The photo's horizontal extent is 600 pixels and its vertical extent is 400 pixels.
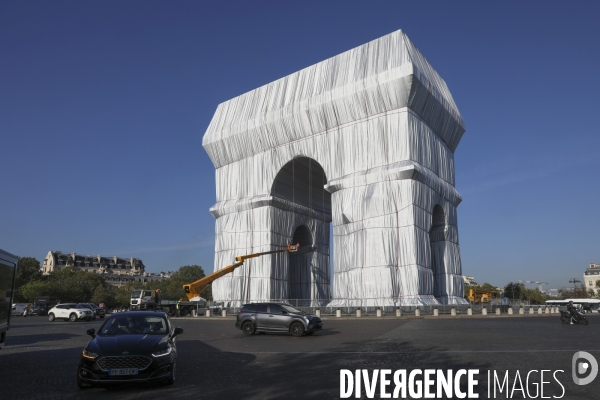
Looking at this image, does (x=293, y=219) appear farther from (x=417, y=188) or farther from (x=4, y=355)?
(x=4, y=355)

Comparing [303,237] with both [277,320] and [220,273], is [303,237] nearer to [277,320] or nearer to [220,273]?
[220,273]

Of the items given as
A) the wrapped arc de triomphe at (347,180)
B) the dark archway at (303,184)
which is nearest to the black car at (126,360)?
the wrapped arc de triomphe at (347,180)

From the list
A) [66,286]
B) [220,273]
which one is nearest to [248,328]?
[220,273]

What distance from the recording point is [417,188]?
126ft

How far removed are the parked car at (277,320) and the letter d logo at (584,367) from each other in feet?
33.5

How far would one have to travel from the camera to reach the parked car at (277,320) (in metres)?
20.3

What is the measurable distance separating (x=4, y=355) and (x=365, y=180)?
29.6m

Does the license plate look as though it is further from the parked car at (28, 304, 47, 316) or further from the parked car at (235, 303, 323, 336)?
the parked car at (28, 304, 47, 316)

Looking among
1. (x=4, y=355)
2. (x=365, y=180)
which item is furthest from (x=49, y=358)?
(x=365, y=180)

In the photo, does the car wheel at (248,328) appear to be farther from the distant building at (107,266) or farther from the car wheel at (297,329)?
the distant building at (107,266)

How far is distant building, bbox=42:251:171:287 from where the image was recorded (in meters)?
147

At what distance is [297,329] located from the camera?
66.6ft

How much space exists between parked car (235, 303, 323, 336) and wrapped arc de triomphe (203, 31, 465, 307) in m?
17.1

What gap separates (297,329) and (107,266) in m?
150
